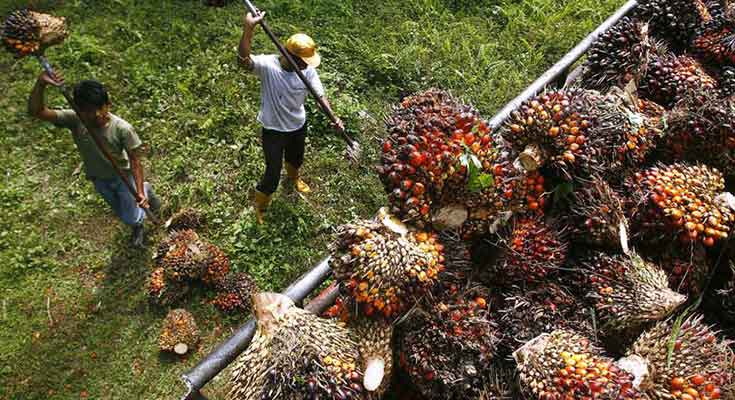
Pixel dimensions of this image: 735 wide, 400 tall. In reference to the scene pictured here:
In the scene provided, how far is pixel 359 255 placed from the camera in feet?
5.78

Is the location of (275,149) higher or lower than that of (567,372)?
lower

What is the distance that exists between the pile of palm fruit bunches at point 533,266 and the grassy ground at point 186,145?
55cm

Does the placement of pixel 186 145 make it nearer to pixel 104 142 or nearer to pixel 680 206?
pixel 104 142

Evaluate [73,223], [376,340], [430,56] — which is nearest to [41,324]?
[73,223]

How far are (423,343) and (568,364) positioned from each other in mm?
529

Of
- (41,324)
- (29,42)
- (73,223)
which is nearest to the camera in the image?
(29,42)

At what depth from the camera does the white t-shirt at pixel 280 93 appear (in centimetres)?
429

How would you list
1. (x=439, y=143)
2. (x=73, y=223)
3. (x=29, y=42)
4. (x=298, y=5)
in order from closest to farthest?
(x=439, y=143) → (x=29, y=42) → (x=73, y=223) → (x=298, y=5)

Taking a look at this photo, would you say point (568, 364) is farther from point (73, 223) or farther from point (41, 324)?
point (73, 223)

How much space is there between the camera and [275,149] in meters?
4.67

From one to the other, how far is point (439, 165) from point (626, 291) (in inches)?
39.5

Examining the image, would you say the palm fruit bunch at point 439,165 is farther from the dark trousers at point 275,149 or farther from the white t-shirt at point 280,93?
the dark trousers at point 275,149

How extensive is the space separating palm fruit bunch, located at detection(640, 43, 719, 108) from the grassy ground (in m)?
1.67

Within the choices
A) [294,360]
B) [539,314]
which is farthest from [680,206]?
[294,360]
